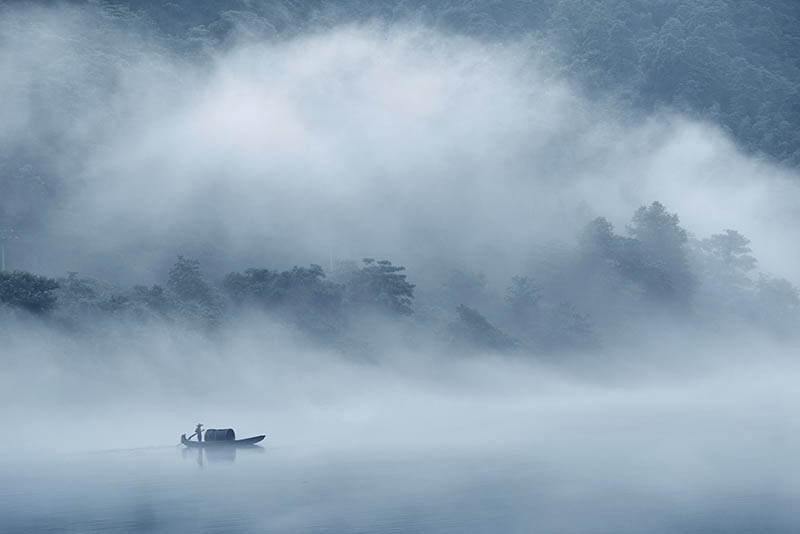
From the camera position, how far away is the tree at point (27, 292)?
6956cm

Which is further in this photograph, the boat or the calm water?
the boat

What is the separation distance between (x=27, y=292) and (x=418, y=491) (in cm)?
3618

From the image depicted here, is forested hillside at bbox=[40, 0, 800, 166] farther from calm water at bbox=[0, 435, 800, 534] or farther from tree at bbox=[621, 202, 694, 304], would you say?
calm water at bbox=[0, 435, 800, 534]

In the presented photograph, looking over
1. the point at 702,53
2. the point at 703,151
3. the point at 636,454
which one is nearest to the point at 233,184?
the point at 703,151

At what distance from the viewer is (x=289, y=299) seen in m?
83.2

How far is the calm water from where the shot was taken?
34969mm

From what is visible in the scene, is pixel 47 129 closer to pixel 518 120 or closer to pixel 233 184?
pixel 233 184

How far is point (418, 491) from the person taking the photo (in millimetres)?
40938

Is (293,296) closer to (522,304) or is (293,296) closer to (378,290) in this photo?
(378,290)

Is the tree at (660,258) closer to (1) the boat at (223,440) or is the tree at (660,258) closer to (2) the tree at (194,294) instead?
(2) the tree at (194,294)

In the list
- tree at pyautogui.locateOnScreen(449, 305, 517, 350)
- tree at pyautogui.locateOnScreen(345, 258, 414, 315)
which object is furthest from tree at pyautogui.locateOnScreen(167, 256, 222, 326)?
tree at pyautogui.locateOnScreen(449, 305, 517, 350)

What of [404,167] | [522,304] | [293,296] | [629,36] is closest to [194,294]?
[293,296]

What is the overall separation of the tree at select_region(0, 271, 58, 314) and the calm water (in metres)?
15.9

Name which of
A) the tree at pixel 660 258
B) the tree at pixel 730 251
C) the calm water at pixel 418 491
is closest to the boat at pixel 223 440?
the calm water at pixel 418 491
